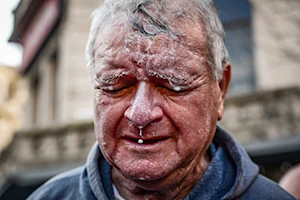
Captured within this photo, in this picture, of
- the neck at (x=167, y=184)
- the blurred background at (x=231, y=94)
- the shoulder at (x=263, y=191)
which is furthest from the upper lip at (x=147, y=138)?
the blurred background at (x=231, y=94)

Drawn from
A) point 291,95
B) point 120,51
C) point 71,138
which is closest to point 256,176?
point 120,51

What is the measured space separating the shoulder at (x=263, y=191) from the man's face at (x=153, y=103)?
0.29 m

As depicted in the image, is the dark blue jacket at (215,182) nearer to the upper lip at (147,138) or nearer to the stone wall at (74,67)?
the upper lip at (147,138)

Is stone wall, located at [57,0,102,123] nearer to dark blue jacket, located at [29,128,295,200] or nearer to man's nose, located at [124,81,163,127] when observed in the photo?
dark blue jacket, located at [29,128,295,200]

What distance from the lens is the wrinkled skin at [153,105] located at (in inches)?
62.9

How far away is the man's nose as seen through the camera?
1.57 m

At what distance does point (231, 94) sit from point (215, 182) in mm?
7802

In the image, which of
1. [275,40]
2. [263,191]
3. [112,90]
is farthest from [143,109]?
[275,40]

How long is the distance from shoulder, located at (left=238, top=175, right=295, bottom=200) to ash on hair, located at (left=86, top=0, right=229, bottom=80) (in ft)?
1.37

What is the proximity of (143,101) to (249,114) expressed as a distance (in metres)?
7.64

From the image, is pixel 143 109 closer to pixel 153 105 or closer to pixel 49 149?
pixel 153 105

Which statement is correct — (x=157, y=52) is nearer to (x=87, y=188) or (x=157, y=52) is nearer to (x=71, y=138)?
(x=87, y=188)

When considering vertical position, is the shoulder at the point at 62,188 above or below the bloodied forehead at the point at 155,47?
below

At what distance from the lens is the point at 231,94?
31.1 feet
